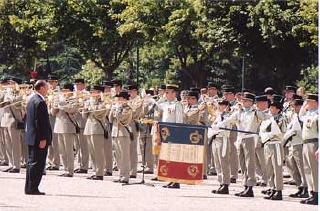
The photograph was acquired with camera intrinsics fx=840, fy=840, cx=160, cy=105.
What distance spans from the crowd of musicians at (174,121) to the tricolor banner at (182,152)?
0.76 ft

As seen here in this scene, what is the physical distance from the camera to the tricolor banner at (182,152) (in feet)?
49.3

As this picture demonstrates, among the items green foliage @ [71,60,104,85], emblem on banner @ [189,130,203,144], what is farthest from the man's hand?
green foliage @ [71,60,104,85]

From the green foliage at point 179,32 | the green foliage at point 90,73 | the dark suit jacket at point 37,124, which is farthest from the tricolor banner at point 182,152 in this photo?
the green foliage at point 90,73

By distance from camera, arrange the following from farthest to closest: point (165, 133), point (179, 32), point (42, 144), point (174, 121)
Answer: point (179, 32) → point (174, 121) → point (165, 133) → point (42, 144)

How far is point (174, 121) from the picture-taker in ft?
53.5

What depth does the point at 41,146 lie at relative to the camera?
13.9 meters

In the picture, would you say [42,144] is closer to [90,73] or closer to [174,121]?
[174,121]

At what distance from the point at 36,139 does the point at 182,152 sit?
8.95ft

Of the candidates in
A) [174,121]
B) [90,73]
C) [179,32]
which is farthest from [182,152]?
[90,73]

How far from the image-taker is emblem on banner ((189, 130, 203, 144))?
49.3 feet

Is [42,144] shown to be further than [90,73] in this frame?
No

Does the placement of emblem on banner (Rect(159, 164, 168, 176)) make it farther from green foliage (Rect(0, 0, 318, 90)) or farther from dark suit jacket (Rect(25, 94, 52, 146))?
green foliage (Rect(0, 0, 318, 90))

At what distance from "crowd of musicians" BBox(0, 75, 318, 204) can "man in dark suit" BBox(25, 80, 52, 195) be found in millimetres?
2265

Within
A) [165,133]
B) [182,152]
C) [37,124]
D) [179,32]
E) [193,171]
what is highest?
[179,32]
